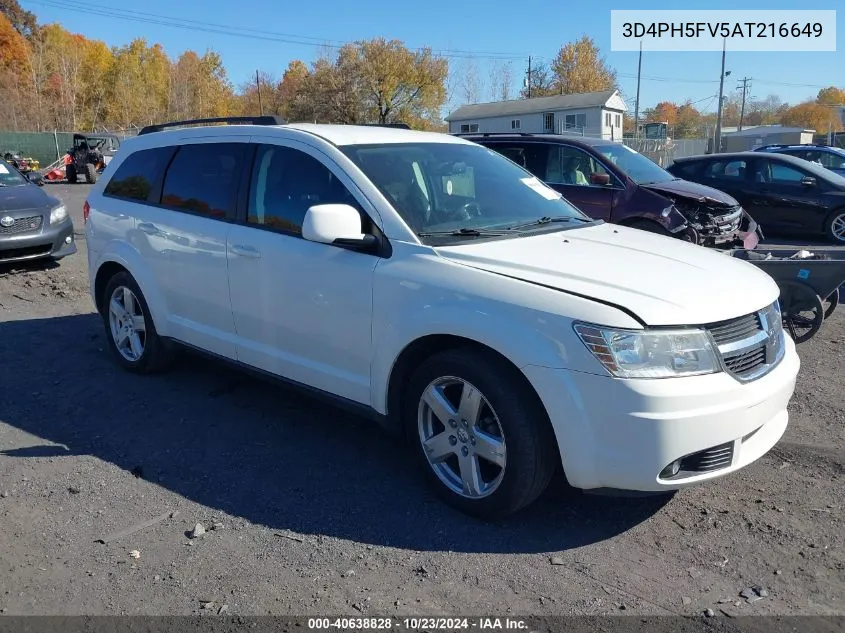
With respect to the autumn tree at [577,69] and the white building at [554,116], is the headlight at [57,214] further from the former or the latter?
the autumn tree at [577,69]

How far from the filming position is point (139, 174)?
5.65 metres

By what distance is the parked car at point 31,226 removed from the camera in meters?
9.49

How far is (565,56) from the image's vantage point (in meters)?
83.6

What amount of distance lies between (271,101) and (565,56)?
111ft

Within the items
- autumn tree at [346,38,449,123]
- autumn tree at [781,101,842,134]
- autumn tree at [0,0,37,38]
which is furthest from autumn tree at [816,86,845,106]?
autumn tree at [0,0,37,38]

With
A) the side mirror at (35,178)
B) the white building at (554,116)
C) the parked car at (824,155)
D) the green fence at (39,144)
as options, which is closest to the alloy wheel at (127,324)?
the side mirror at (35,178)

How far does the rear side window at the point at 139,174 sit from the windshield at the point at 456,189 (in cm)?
194

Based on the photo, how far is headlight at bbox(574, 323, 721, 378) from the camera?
3039 mm

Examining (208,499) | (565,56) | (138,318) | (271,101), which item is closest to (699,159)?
(138,318)

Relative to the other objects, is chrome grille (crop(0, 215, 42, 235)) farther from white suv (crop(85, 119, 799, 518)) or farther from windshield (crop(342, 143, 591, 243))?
windshield (crop(342, 143, 591, 243))

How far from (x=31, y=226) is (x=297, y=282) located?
7.19 metres

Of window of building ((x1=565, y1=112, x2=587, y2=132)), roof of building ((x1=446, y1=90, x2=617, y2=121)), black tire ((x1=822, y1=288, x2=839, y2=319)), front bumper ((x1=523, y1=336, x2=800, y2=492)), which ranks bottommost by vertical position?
black tire ((x1=822, y1=288, x2=839, y2=319))

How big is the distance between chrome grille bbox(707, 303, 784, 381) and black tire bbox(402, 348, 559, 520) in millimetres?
829

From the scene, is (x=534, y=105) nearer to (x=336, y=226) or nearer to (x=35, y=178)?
(x=35, y=178)
